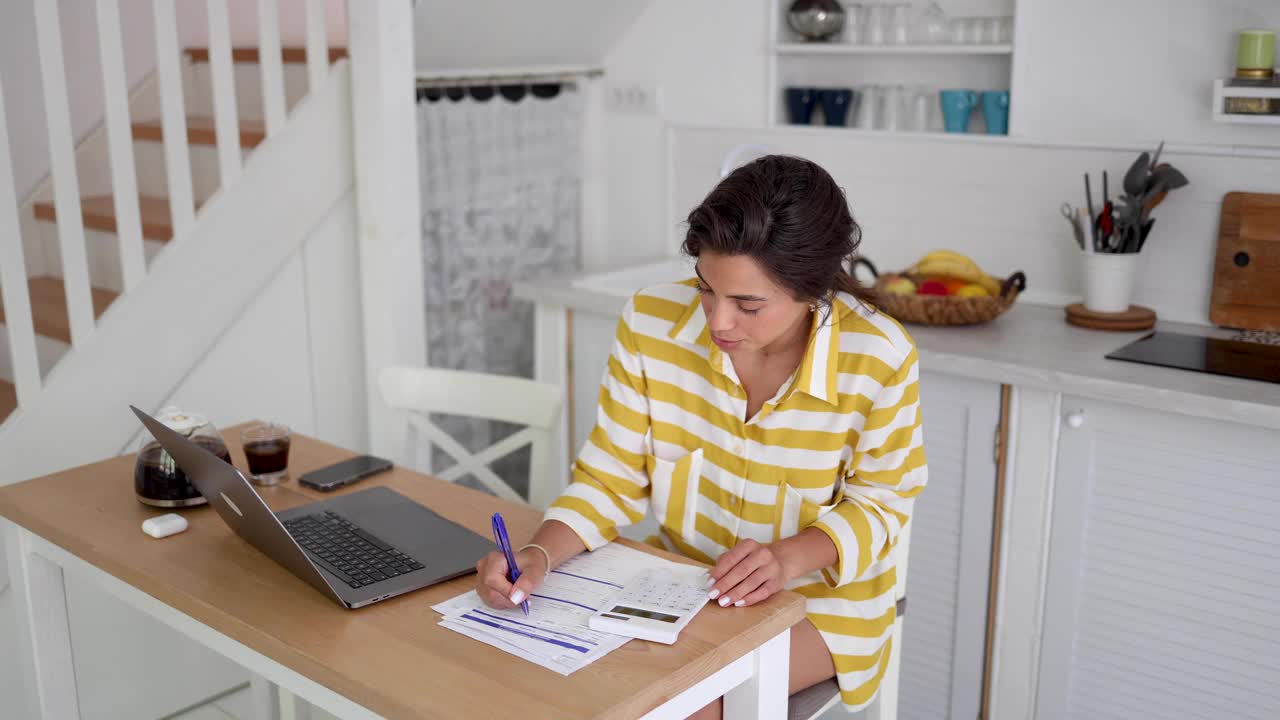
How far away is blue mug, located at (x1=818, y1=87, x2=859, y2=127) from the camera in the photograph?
3141 mm

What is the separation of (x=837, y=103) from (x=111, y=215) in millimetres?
1906

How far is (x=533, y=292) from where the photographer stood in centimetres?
313

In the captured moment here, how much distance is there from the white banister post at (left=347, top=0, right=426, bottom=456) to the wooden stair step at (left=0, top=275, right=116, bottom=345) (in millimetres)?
626

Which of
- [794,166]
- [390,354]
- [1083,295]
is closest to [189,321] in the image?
[390,354]

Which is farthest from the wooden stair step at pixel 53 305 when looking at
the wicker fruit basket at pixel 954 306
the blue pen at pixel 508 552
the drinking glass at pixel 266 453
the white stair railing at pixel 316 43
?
the wicker fruit basket at pixel 954 306

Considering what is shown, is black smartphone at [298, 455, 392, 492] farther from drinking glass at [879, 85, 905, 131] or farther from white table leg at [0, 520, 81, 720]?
drinking glass at [879, 85, 905, 131]

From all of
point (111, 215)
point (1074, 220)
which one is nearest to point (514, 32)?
point (111, 215)

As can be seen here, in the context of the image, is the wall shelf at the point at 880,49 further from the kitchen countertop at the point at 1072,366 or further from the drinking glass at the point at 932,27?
the kitchen countertop at the point at 1072,366

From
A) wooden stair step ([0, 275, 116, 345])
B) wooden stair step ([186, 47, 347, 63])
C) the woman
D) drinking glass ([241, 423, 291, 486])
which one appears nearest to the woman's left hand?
the woman

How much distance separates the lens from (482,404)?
2219 millimetres

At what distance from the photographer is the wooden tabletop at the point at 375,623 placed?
1.24m

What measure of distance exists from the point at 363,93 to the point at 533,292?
0.66 m

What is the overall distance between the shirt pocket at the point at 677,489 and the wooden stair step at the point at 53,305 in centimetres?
153

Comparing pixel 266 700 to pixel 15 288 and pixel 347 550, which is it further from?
pixel 15 288
